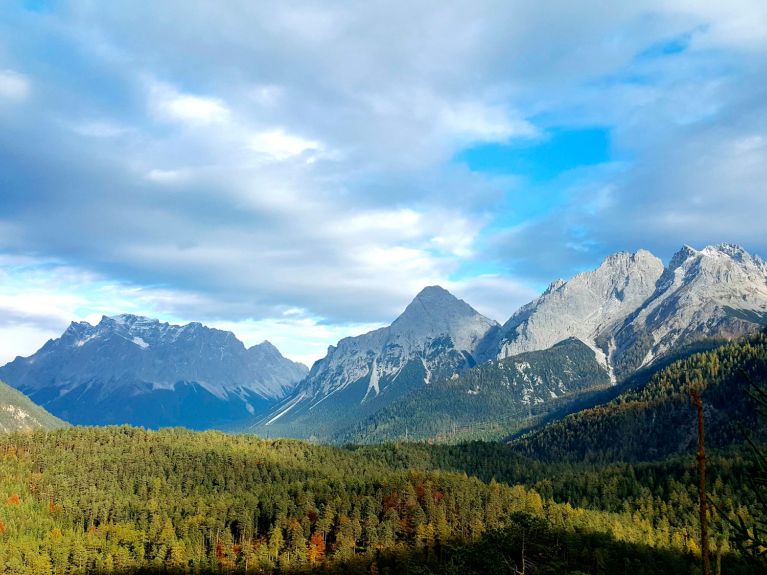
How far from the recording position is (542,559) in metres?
138

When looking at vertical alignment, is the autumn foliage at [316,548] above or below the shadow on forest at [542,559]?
below

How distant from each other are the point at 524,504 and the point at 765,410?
201 m

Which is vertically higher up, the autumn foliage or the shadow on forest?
the shadow on forest

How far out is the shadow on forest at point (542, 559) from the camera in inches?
5256

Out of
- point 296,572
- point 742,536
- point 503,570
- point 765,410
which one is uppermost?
point 765,410

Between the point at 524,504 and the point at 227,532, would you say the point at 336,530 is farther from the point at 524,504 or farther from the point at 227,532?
the point at 524,504

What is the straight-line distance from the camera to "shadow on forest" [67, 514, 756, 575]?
13350 centimetres

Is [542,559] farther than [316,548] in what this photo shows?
No

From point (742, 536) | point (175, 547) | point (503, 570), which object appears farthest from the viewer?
point (175, 547)

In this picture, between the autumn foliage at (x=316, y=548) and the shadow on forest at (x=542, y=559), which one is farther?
the autumn foliage at (x=316, y=548)

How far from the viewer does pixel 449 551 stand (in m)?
170

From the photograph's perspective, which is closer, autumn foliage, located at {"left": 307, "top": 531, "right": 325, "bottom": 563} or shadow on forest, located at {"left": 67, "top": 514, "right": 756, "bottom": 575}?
shadow on forest, located at {"left": 67, "top": 514, "right": 756, "bottom": 575}

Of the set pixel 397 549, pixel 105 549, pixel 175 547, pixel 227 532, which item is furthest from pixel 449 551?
pixel 105 549

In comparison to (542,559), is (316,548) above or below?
below
